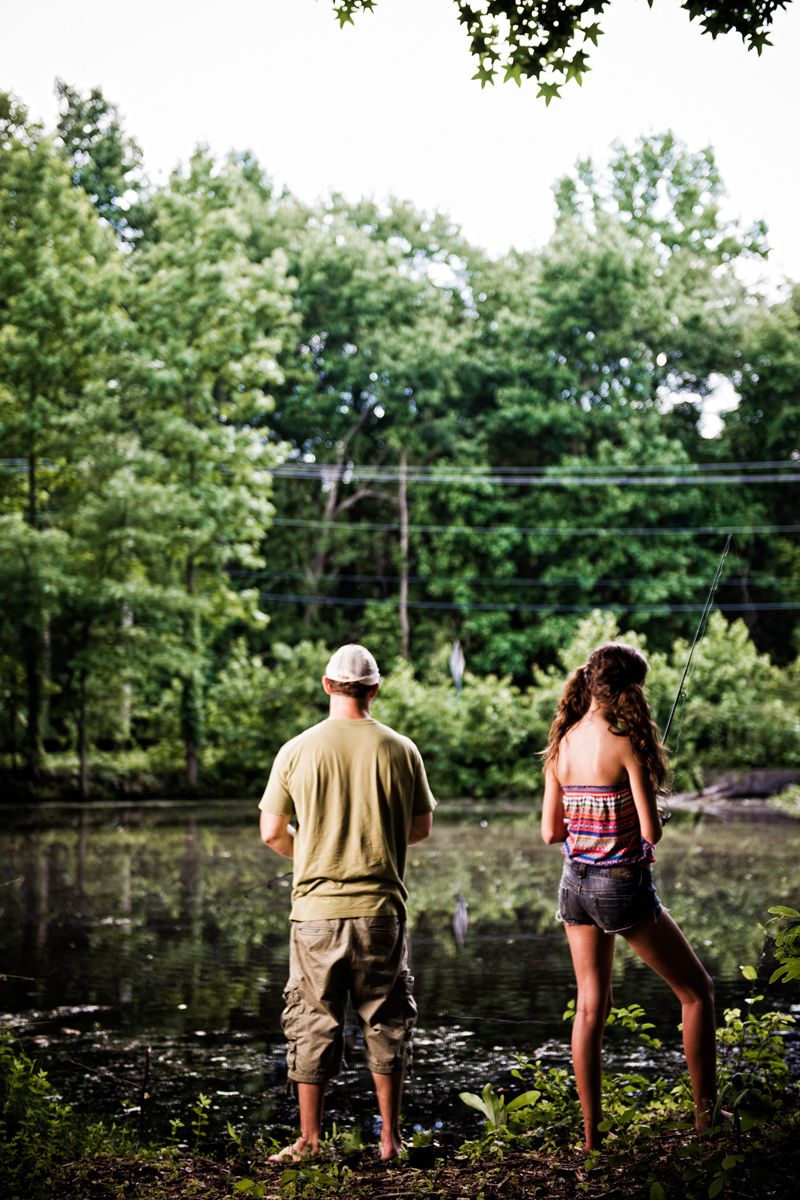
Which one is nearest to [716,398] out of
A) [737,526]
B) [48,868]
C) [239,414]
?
[737,526]

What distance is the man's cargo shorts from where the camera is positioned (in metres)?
4.85

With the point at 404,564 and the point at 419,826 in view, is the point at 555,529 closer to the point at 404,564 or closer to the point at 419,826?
the point at 404,564

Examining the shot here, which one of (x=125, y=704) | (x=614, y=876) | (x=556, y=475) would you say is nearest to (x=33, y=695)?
(x=125, y=704)

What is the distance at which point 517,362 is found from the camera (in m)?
43.6

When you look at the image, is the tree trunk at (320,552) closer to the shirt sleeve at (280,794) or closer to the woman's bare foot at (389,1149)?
the shirt sleeve at (280,794)

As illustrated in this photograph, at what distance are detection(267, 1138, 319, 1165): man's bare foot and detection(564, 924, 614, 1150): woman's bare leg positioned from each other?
0.99 metres

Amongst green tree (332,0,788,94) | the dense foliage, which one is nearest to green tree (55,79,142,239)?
the dense foliage

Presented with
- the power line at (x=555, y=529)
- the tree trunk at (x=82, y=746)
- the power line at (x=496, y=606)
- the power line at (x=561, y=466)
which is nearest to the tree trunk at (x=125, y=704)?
the tree trunk at (x=82, y=746)

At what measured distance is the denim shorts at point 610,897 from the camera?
4535 millimetres

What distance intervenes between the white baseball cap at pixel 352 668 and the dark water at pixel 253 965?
6.81 ft

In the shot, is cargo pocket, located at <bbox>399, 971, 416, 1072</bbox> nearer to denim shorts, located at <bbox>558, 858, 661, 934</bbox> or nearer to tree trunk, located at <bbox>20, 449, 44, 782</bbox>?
denim shorts, located at <bbox>558, 858, 661, 934</bbox>

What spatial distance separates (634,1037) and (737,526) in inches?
1472

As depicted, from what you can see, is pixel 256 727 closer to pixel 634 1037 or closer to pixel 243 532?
pixel 243 532

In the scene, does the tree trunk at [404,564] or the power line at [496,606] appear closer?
the power line at [496,606]
